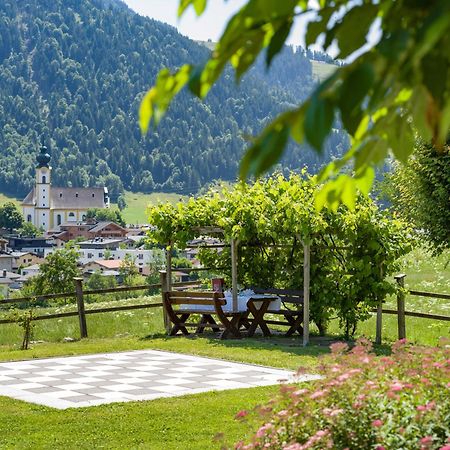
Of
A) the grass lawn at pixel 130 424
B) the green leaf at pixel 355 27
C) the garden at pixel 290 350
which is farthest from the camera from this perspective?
the grass lawn at pixel 130 424

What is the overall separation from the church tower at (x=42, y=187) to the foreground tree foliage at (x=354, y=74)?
620ft

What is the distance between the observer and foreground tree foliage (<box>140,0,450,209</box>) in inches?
49.1

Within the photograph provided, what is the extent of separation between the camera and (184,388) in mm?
9820

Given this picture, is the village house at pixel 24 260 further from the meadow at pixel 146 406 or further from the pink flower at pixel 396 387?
the pink flower at pixel 396 387

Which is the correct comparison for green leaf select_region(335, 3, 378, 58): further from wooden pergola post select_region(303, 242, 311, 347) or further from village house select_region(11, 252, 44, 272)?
village house select_region(11, 252, 44, 272)

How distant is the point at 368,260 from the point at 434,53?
12995mm

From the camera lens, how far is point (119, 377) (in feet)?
35.1

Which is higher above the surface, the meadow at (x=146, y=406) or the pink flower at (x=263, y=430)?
the pink flower at (x=263, y=430)

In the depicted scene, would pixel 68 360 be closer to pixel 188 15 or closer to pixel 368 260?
pixel 368 260

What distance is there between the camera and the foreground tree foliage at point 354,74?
1248 millimetres

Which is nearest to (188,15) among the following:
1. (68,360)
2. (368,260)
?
(68,360)

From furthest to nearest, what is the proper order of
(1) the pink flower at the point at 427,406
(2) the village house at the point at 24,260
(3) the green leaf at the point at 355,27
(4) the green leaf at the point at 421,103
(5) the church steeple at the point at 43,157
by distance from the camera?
(5) the church steeple at the point at 43,157, (2) the village house at the point at 24,260, (1) the pink flower at the point at 427,406, (3) the green leaf at the point at 355,27, (4) the green leaf at the point at 421,103

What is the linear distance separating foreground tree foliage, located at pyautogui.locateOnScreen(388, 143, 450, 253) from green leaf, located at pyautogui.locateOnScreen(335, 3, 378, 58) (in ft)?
47.7

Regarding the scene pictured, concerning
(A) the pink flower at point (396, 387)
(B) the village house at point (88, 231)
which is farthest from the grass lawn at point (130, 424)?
(B) the village house at point (88, 231)
